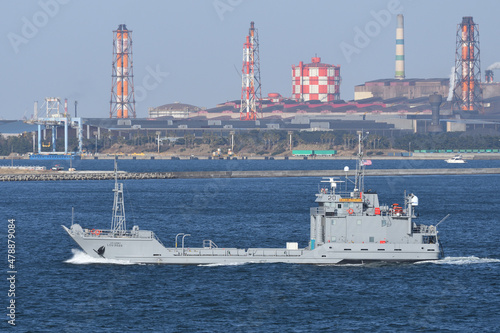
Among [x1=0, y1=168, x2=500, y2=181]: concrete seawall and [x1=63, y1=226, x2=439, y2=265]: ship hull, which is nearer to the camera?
[x1=63, y1=226, x2=439, y2=265]: ship hull

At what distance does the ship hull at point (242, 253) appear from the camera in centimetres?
6253

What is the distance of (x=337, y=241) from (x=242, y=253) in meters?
7.01

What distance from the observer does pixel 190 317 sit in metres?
50.9

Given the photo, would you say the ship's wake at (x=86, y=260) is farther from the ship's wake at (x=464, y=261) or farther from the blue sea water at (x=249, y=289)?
the ship's wake at (x=464, y=261)

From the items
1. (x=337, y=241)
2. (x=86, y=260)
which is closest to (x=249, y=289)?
(x=337, y=241)

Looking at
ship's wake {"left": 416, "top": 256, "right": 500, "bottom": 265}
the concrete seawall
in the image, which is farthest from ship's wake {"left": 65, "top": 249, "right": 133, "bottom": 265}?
the concrete seawall

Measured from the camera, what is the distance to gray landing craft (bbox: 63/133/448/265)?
62594 mm

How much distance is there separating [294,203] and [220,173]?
6239cm

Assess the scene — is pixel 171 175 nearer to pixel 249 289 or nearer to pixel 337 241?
pixel 337 241

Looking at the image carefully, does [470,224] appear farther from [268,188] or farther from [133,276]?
[268,188]

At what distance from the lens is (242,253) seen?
64000mm

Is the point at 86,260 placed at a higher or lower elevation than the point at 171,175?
lower

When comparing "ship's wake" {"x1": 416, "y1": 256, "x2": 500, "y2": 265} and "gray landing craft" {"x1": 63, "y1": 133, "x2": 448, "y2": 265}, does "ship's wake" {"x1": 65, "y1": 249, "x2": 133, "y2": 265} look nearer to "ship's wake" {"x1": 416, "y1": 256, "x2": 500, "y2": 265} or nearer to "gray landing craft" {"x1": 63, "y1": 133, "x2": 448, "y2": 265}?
"gray landing craft" {"x1": 63, "y1": 133, "x2": 448, "y2": 265}

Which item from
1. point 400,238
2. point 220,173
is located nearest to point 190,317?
point 400,238
